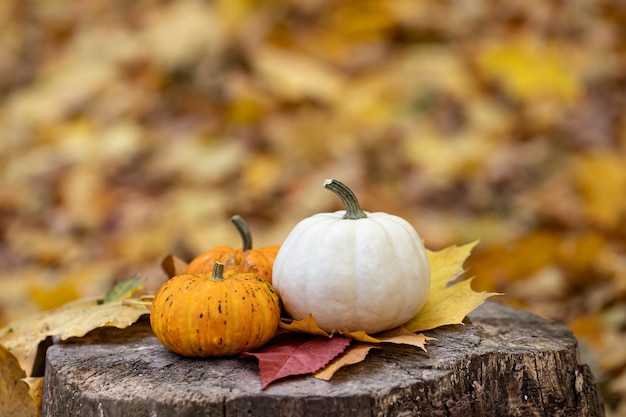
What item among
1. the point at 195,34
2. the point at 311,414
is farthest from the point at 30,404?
the point at 195,34

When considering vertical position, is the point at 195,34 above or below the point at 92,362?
above

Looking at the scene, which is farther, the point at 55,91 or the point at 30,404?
the point at 55,91

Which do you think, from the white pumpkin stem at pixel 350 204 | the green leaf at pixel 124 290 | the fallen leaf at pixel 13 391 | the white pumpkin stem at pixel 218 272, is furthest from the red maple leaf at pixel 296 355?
the fallen leaf at pixel 13 391

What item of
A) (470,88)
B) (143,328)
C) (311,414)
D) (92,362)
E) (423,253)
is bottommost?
(311,414)

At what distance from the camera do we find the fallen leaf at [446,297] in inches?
63.7

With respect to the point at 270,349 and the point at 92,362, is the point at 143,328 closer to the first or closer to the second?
the point at 92,362

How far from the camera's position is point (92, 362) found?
4.98ft

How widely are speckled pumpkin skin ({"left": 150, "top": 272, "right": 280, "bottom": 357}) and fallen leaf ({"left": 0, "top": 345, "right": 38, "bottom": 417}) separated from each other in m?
0.47

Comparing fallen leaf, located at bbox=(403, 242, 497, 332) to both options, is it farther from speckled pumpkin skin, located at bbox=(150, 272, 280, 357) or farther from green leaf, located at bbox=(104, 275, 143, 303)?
green leaf, located at bbox=(104, 275, 143, 303)

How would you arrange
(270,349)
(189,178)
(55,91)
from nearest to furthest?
(270,349)
(189,178)
(55,91)

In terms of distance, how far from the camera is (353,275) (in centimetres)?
150

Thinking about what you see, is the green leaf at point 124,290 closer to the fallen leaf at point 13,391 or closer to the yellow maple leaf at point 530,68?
the fallen leaf at point 13,391

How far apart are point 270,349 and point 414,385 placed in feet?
1.01

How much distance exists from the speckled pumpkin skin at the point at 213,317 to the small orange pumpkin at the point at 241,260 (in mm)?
204
